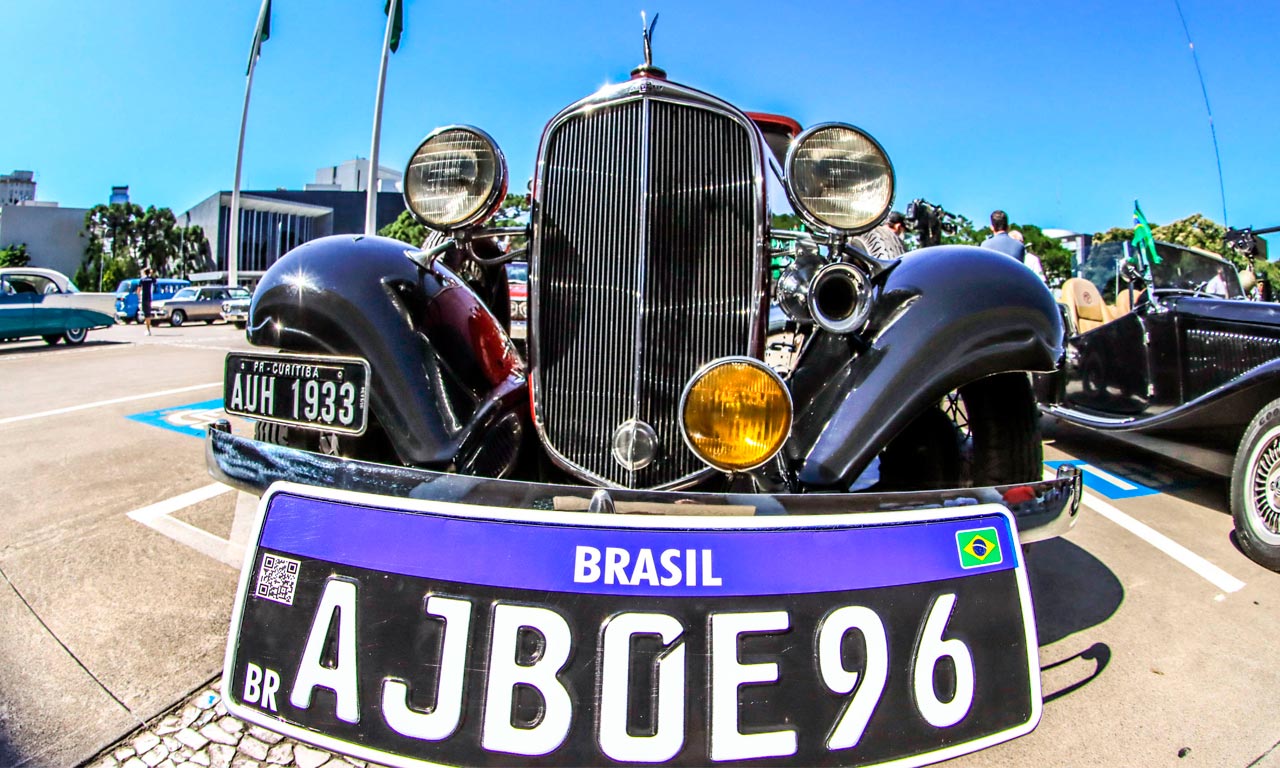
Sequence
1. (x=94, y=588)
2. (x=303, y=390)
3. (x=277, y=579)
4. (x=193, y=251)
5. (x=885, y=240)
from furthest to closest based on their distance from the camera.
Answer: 1. (x=193, y=251)
2. (x=885, y=240)
3. (x=94, y=588)
4. (x=303, y=390)
5. (x=277, y=579)

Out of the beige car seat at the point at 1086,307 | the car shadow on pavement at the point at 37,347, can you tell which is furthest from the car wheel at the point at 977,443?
the car shadow on pavement at the point at 37,347

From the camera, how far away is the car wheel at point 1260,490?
312 cm

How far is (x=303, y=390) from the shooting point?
2033 mm

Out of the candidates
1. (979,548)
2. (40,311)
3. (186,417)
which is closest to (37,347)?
(40,311)

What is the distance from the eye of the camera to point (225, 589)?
2.55 m

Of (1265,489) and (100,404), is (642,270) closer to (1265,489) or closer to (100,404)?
(1265,489)

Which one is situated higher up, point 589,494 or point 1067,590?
point 589,494

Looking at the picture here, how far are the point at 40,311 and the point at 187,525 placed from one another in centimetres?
1299

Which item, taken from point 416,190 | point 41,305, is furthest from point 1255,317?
point 41,305

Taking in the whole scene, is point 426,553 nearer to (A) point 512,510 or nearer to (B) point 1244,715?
(A) point 512,510

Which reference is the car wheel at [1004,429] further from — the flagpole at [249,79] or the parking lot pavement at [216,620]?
the flagpole at [249,79]

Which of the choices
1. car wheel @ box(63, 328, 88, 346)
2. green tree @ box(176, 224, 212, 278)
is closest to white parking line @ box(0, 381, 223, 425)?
car wheel @ box(63, 328, 88, 346)

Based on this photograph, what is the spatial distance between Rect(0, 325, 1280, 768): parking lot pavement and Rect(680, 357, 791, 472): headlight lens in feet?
3.21

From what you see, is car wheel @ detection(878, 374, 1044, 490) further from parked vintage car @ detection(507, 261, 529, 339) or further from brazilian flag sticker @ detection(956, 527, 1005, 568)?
parked vintage car @ detection(507, 261, 529, 339)
